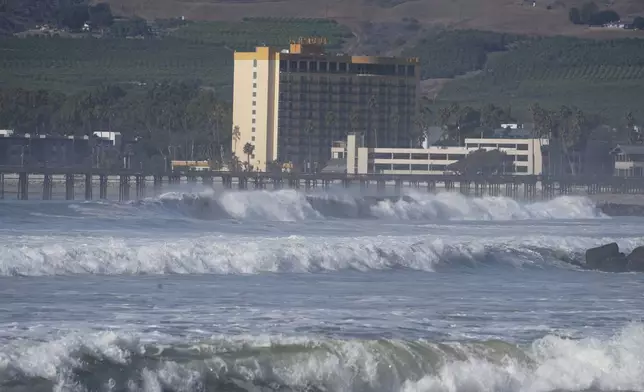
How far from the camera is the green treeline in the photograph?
145000mm

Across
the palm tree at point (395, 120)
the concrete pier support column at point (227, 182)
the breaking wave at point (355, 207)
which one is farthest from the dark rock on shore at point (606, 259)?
the palm tree at point (395, 120)

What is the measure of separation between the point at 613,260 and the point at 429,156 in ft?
270

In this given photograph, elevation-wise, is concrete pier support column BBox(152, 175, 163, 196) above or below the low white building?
below

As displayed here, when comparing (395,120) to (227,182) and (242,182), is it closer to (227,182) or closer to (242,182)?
(242,182)

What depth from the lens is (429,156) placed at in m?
127

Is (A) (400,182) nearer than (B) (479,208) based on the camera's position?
No

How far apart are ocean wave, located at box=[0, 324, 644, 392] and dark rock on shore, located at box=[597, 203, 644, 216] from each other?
67917mm

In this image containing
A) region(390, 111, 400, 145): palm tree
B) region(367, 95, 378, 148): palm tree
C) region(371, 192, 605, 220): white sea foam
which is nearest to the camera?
region(371, 192, 605, 220): white sea foam

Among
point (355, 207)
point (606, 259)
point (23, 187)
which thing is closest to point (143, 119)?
point (23, 187)

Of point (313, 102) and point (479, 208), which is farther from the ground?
point (313, 102)

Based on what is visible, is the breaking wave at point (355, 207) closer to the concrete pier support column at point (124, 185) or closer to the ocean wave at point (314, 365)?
the concrete pier support column at point (124, 185)

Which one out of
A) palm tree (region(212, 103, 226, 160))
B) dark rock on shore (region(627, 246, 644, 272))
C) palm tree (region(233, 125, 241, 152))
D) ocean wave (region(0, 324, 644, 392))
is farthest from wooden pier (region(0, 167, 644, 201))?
ocean wave (region(0, 324, 644, 392))

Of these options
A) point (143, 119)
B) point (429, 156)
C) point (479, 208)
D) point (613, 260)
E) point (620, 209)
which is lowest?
point (620, 209)

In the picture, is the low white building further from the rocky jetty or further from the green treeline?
the rocky jetty
